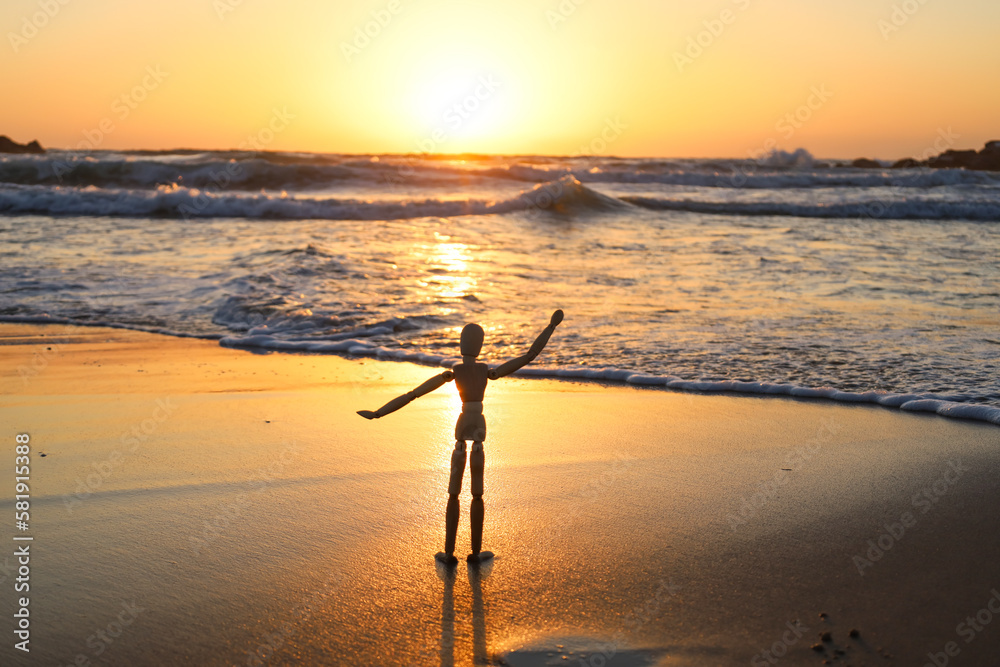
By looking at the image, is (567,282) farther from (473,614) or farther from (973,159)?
(973,159)

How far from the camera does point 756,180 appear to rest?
35844mm

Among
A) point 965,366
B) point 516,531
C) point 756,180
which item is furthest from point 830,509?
point 756,180

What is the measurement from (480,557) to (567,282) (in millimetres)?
7895

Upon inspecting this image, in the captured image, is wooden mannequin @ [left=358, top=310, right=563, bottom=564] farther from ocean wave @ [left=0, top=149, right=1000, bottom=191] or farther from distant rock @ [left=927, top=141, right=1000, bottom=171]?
distant rock @ [left=927, top=141, right=1000, bottom=171]

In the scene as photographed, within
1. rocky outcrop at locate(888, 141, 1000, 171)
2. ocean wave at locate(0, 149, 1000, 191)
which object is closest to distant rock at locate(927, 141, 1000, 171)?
rocky outcrop at locate(888, 141, 1000, 171)

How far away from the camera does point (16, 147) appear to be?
161 ft

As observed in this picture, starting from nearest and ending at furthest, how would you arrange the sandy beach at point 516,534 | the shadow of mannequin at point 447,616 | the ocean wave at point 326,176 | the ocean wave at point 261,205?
1. the shadow of mannequin at point 447,616
2. the sandy beach at point 516,534
3. the ocean wave at point 261,205
4. the ocean wave at point 326,176

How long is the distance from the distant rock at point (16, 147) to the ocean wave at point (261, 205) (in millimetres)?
30150

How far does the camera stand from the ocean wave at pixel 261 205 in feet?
71.5

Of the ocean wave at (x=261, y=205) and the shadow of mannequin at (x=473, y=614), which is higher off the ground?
the ocean wave at (x=261, y=205)

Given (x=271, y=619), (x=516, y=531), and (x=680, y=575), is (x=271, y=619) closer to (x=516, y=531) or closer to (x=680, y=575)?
(x=516, y=531)
